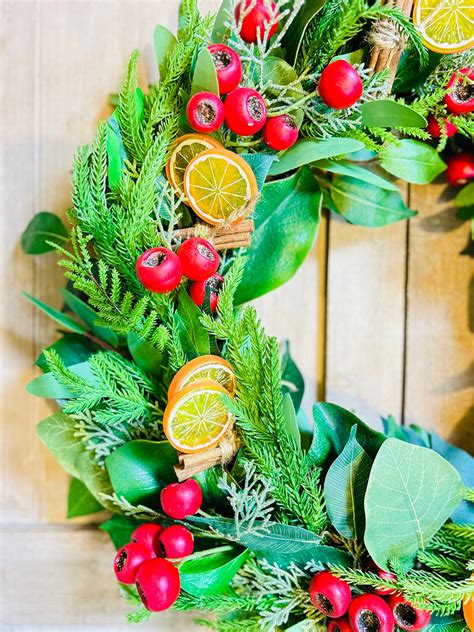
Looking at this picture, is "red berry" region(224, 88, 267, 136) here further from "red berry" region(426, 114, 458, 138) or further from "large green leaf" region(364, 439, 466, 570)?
"large green leaf" region(364, 439, 466, 570)

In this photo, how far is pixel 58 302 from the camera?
1045 millimetres

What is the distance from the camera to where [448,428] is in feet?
3.39

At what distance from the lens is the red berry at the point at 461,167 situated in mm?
942

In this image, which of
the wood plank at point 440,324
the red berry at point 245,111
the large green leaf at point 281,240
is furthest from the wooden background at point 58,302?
the red berry at point 245,111

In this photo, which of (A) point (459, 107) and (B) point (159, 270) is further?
(A) point (459, 107)

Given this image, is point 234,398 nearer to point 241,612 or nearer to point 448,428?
point 241,612

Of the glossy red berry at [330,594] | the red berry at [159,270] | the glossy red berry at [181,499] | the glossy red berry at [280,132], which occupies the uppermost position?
the glossy red berry at [280,132]

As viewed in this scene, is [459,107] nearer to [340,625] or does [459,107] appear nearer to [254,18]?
[254,18]

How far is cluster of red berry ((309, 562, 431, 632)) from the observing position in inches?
29.2

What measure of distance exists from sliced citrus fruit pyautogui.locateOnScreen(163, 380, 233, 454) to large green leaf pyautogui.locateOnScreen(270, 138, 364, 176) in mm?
324

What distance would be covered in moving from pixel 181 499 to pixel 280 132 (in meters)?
0.51

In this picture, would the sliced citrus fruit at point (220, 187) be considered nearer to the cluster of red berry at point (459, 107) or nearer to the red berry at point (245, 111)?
the red berry at point (245, 111)

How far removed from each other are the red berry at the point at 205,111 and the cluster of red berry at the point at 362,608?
624mm

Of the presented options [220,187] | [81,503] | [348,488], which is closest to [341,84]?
[220,187]
